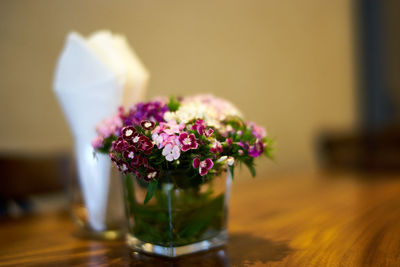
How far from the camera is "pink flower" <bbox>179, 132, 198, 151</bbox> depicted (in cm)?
52

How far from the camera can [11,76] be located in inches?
51.3

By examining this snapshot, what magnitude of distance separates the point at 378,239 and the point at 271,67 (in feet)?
6.65

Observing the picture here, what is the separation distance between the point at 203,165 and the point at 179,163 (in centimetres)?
4

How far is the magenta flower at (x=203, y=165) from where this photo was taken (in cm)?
52

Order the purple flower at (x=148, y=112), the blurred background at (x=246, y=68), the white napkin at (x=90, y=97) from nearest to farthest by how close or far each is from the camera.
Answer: the purple flower at (x=148, y=112), the white napkin at (x=90, y=97), the blurred background at (x=246, y=68)

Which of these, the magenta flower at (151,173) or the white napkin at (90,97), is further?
the white napkin at (90,97)

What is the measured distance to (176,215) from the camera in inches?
23.4

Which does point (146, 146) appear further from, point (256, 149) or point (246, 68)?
point (246, 68)

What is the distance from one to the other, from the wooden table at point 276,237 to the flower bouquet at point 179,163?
42 millimetres

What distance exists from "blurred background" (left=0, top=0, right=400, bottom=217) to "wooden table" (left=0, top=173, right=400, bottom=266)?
223mm

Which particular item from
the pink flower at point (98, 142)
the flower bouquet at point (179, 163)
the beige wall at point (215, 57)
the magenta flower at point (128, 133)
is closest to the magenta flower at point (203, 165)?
the flower bouquet at point (179, 163)

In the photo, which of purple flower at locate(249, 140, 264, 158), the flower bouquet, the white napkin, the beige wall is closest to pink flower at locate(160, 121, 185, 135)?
the flower bouquet

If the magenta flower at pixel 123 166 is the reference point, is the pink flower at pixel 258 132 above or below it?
above

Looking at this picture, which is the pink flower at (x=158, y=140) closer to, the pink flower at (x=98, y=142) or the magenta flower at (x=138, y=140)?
the magenta flower at (x=138, y=140)
